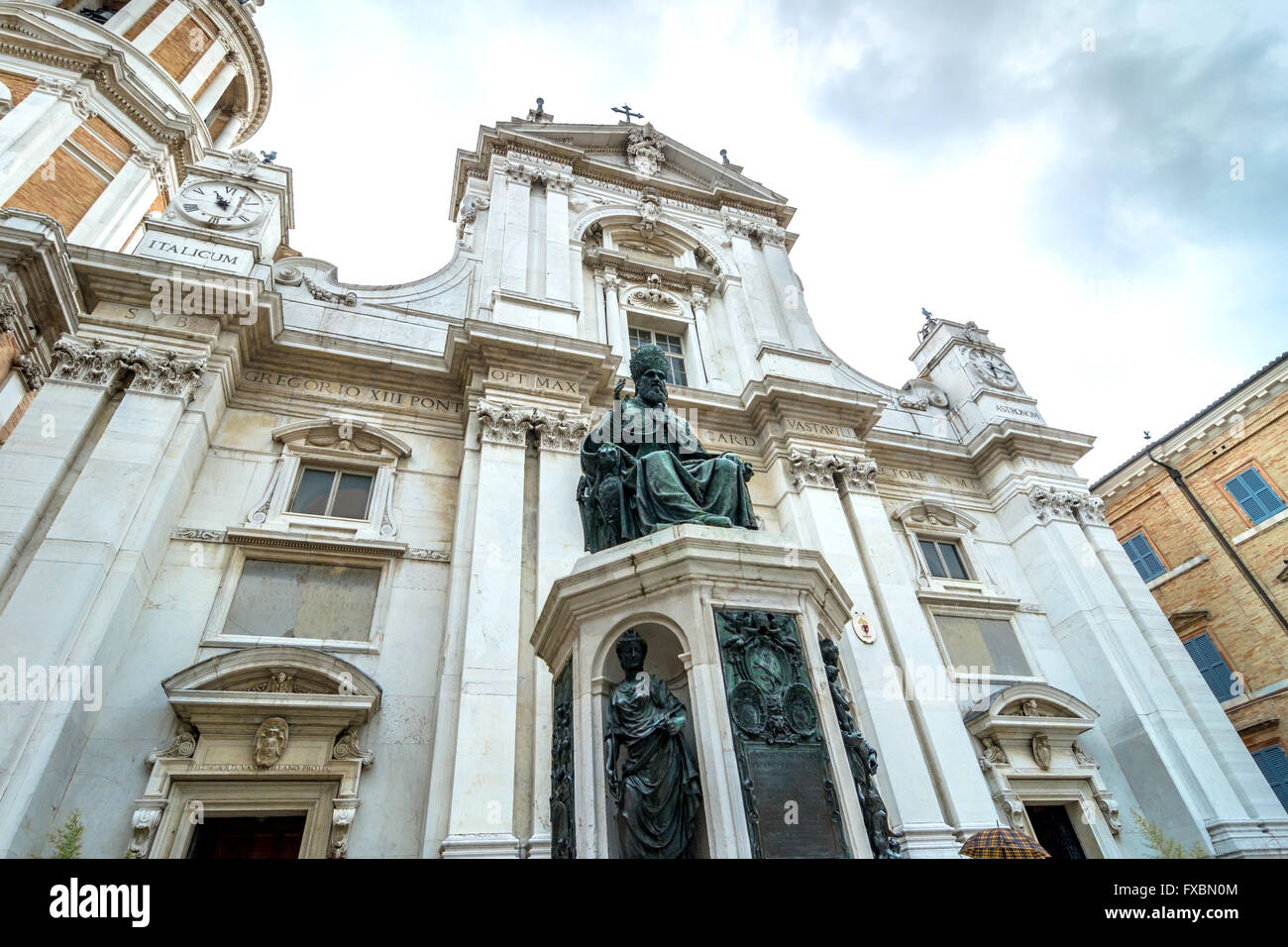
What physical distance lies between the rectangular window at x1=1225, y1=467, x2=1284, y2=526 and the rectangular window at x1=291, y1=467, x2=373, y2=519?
22662 mm

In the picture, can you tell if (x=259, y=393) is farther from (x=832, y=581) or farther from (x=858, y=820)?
(x=858, y=820)

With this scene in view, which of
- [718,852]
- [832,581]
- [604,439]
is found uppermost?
[604,439]

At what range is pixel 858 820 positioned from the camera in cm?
481

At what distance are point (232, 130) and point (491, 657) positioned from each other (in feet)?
95.9

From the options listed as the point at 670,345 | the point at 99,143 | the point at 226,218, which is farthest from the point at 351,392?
the point at 99,143

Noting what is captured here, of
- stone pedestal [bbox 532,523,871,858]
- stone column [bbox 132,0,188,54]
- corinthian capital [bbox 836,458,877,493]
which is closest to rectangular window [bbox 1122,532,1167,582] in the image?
corinthian capital [bbox 836,458,877,493]

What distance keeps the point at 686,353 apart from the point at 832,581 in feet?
35.6

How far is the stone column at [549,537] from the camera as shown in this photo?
27.3 ft

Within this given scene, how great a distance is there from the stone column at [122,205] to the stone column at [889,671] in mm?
18693

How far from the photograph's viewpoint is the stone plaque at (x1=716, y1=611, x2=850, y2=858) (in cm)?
458

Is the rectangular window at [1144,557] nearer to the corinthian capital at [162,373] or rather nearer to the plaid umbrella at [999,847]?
the plaid umbrella at [999,847]

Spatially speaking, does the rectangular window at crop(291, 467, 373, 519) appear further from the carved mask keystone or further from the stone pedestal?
the stone pedestal

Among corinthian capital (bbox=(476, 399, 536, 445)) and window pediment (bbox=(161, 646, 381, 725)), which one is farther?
corinthian capital (bbox=(476, 399, 536, 445))
